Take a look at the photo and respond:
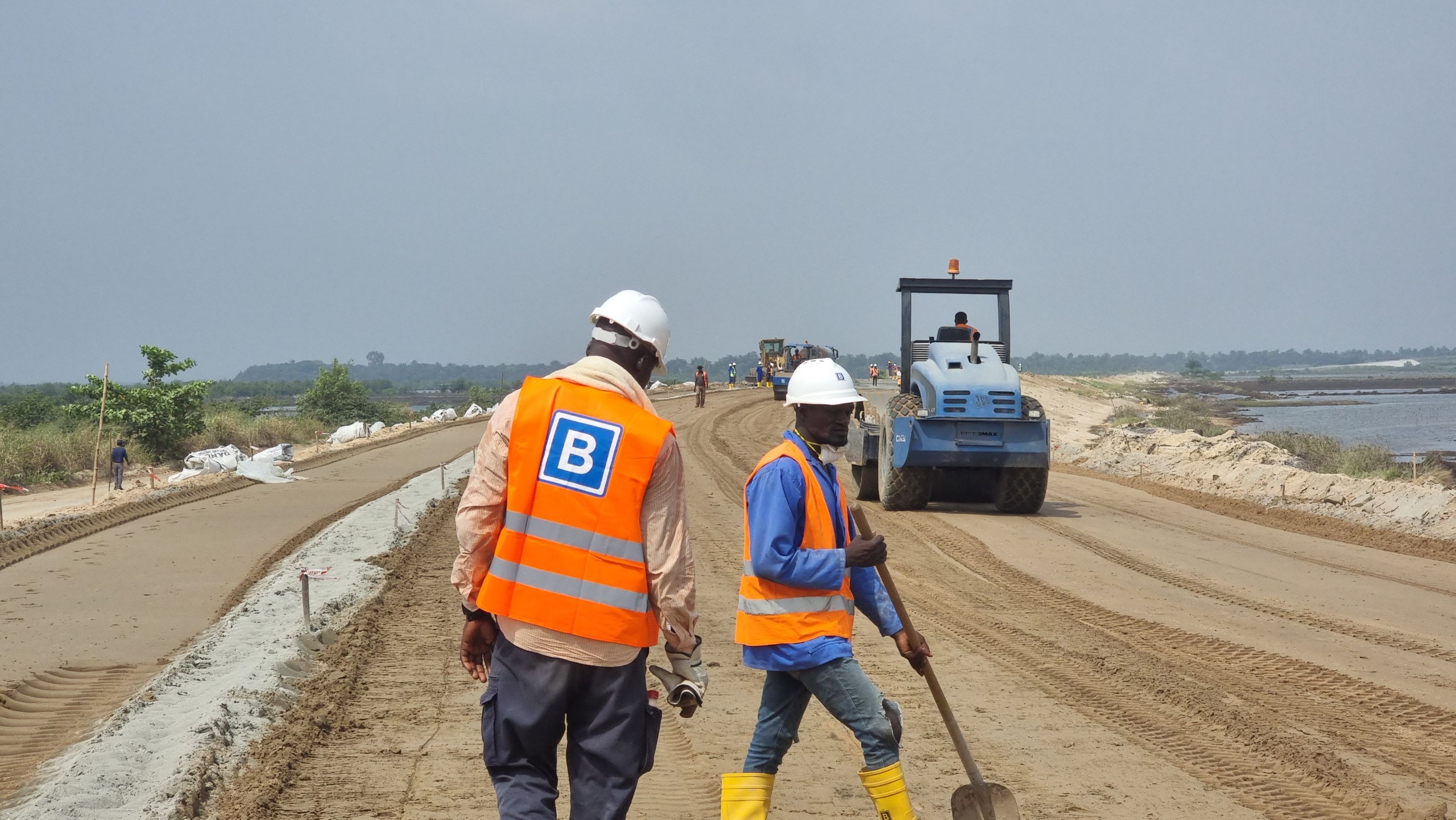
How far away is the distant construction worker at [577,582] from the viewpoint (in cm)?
302

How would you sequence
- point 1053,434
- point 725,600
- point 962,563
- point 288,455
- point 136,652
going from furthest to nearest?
1. point 1053,434
2. point 288,455
3. point 962,563
4. point 725,600
5. point 136,652

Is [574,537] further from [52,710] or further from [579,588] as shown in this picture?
[52,710]

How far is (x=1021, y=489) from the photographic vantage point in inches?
588

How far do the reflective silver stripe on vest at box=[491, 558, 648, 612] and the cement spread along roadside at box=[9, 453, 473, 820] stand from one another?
264 cm

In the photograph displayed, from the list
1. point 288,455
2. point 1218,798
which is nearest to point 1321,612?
point 1218,798

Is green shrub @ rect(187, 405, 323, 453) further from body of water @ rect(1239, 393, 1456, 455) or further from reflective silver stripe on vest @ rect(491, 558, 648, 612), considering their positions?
body of water @ rect(1239, 393, 1456, 455)

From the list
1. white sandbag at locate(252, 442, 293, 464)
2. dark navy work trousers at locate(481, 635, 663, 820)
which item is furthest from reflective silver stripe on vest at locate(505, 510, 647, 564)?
white sandbag at locate(252, 442, 293, 464)

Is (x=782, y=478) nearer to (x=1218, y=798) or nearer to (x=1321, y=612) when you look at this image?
(x=1218, y=798)

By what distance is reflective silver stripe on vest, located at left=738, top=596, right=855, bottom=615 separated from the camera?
368cm

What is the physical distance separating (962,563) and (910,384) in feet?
13.3

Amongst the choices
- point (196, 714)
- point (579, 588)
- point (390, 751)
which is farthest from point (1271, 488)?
point (579, 588)

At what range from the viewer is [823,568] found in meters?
3.62

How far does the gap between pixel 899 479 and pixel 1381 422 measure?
43584mm

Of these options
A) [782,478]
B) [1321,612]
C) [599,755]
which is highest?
[782,478]
